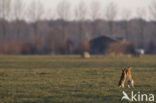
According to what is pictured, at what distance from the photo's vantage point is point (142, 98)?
11078mm

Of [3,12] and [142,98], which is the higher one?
[3,12]

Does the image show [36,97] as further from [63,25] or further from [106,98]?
[63,25]

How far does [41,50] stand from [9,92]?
222 feet

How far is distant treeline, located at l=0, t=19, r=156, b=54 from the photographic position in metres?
77.1

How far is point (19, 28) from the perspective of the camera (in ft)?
303

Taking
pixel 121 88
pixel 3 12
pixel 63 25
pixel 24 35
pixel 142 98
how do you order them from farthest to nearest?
pixel 24 35 < pixel 63 25 < pixel 3 12 < pixel 121 88 < pixel 142 98

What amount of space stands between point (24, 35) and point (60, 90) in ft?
302

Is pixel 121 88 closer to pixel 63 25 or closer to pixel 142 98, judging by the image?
pixel 142 98

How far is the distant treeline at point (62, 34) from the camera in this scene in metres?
77.1

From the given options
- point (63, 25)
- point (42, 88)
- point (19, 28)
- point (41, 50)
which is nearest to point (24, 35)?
point (19, 28)

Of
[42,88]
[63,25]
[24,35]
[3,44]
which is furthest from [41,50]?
[42,88]

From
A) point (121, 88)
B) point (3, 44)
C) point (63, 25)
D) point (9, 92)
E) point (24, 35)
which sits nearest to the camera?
point (9, 92)

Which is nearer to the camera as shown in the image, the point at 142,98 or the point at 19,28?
the point at 142,98

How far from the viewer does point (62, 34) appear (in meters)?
90.2
